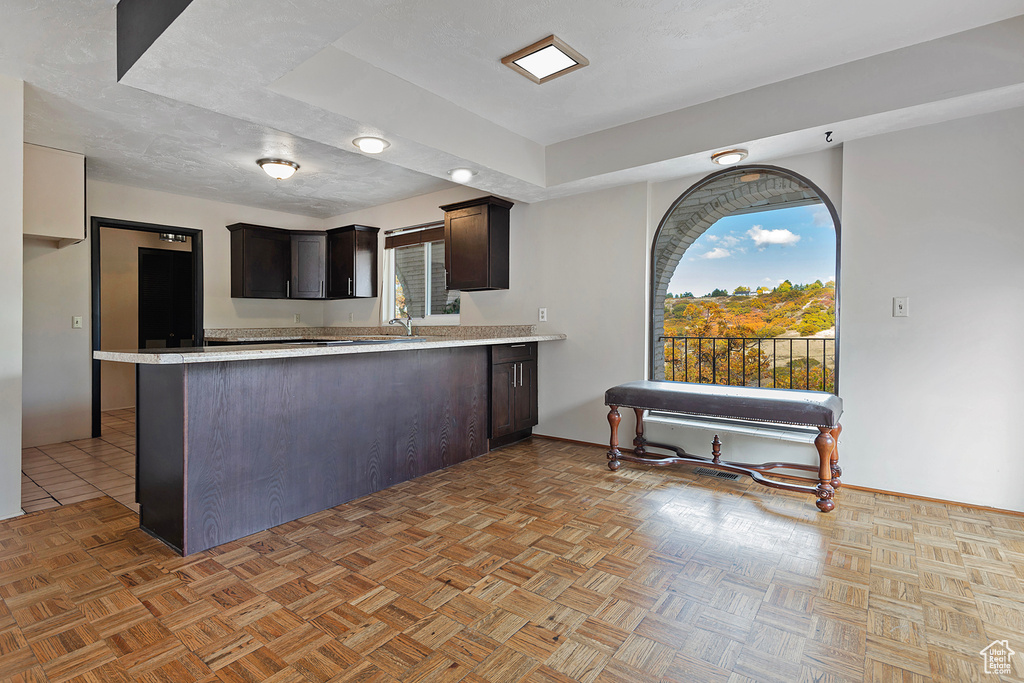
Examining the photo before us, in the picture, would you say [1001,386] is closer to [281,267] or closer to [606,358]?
[606,358]

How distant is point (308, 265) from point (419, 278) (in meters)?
1.35

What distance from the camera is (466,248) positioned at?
4.55 meters

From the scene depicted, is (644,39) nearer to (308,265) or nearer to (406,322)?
(406,322)

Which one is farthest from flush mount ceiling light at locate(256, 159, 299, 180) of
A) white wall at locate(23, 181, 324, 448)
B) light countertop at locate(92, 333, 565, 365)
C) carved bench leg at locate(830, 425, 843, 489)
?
carved bench leg at locate(830, 425, 843, 489)

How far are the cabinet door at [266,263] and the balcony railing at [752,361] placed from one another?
415 cm

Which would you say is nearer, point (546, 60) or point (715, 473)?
point (546, 60)

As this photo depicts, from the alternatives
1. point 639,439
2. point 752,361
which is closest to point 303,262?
point 639,439

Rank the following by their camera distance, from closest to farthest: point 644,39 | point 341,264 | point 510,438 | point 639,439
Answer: point 644,39, point 639,439, point 510,438, point 341,264

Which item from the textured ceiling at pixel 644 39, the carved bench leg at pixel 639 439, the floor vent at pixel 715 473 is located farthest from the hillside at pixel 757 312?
the textured ceiling at pixel 644 39

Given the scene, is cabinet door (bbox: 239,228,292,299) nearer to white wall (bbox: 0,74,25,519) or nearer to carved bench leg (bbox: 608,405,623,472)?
white wall (bbox: 0,74,25,519)

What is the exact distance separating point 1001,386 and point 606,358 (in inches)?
91.7

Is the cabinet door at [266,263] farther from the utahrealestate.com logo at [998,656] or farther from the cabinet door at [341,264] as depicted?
the utahrealestate.com logo at [998,656]

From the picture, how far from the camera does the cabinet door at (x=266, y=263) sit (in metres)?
5.34

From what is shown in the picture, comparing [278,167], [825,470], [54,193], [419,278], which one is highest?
[278,167]
